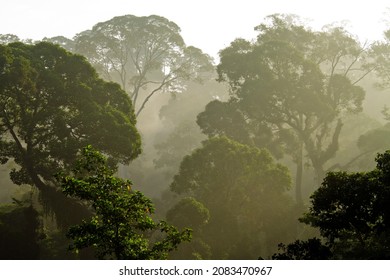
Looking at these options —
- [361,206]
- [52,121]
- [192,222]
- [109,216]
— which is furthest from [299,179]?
[109,216]

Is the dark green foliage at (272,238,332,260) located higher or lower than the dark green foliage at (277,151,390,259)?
lower

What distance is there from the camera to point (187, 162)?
24.1 m

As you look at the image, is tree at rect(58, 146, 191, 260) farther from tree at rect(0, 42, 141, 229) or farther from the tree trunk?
the tree trunk

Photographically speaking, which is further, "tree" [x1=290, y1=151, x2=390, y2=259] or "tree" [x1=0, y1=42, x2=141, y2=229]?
"tree" [x1=0, y1=42, x2=141, y2=229]

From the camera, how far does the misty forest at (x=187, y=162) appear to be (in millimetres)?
11086

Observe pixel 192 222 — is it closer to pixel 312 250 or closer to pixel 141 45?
pixel 312 250

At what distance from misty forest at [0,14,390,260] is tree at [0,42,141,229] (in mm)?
59

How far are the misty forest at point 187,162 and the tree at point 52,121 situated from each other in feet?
0.20

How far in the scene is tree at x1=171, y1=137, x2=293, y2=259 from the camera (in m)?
23.3

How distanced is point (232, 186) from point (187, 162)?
2.98 m

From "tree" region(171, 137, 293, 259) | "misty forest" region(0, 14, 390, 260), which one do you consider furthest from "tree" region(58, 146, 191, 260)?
"tree" region(171, 137, 293, 259)

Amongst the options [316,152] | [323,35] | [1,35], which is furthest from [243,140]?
[1,35]

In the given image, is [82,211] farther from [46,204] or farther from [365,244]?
[365,244]

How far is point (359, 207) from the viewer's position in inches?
440
